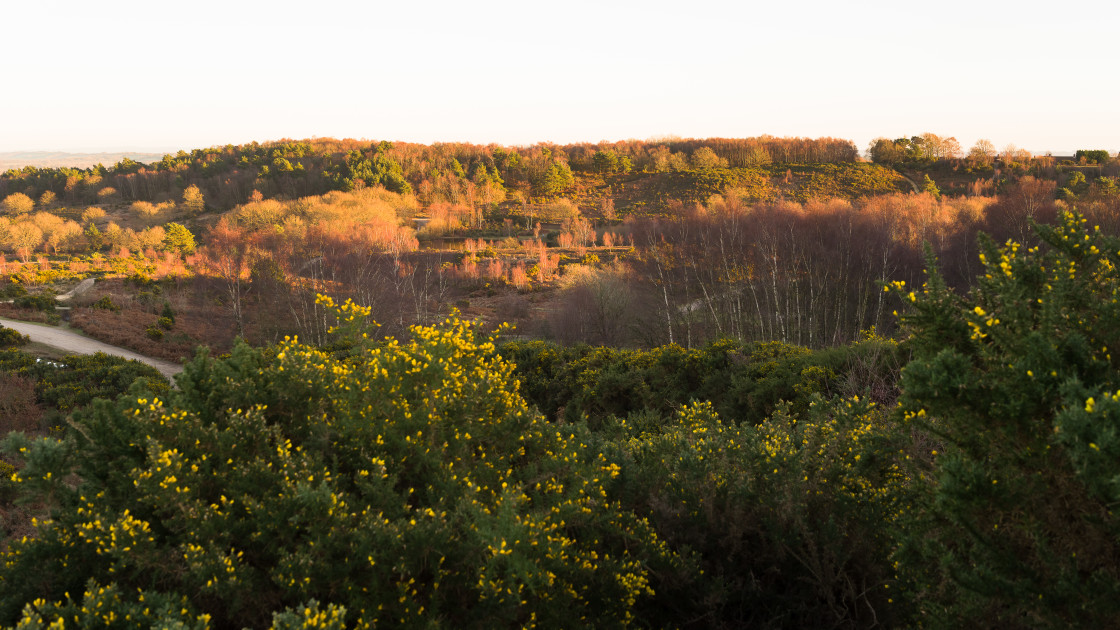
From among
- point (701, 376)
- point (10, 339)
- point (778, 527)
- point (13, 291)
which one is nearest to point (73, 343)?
point (10, 339)

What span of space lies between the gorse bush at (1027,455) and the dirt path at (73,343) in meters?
25.4

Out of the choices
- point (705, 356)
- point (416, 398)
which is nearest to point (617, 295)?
point (705, 356)

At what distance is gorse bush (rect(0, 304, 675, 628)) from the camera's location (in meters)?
3.44

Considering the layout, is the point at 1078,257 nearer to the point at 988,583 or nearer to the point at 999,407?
the point at 999,407

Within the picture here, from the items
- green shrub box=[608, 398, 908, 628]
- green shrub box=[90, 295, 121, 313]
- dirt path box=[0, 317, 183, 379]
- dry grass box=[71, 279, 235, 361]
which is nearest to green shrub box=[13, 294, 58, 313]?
dry grass box=[71, 279, 235, 361]

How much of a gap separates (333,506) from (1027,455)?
3.85 m

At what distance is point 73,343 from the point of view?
25719mm

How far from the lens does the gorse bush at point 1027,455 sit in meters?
3.06

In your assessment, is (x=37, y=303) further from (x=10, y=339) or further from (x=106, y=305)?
(x=10, y=339)

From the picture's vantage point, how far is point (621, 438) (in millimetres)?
7809

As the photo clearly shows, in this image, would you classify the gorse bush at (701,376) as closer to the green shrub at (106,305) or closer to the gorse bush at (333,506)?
the gorse bush at (333,506)

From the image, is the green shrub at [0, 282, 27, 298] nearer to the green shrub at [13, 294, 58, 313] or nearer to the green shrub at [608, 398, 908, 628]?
the green shrub at [13, 294, 58, 313]

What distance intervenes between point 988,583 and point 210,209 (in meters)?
95.5

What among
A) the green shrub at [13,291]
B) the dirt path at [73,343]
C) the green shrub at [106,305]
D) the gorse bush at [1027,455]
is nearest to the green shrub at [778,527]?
the gorse bush at [1027,455]
